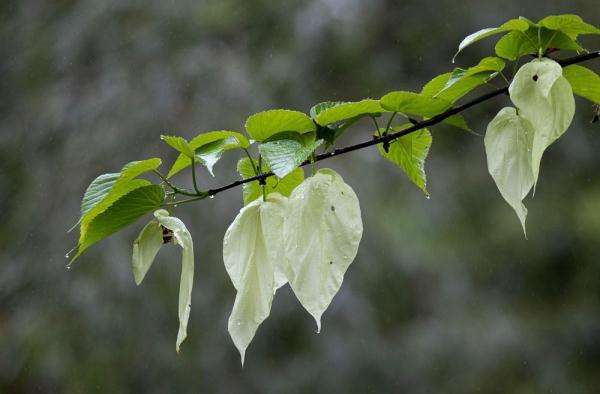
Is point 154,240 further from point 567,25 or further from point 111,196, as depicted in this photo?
point 567,25

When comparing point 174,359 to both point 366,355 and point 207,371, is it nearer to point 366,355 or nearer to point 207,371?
point 207,371

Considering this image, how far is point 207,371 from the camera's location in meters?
2.01

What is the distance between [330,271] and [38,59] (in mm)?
2403

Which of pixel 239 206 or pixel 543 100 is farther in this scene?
pixel 239 206

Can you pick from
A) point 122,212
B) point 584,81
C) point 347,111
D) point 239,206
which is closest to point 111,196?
point 122,212

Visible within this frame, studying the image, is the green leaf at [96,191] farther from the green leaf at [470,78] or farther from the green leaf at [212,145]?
the green leaf at [470,78]

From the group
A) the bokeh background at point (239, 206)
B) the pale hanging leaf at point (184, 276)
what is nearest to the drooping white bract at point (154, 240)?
the pale hanging leaf at point (184, 276)

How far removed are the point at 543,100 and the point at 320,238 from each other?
10 cm

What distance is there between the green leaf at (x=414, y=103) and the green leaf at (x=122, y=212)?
4.3 inches

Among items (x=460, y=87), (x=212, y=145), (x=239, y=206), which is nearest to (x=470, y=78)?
(x=460, y=87)

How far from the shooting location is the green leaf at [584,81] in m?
0.32

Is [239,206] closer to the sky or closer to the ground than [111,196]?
closer to the ground

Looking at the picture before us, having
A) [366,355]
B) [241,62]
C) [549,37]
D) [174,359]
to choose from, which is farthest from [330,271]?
[241,62]

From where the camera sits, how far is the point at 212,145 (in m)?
0.35
